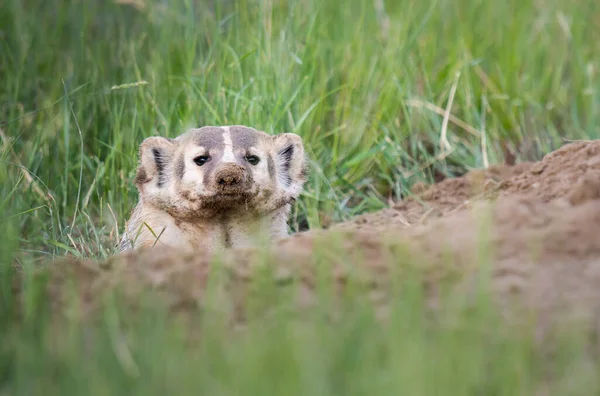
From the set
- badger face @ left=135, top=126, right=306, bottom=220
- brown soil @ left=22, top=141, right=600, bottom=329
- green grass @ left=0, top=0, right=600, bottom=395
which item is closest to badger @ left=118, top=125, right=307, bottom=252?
badger face @ left=135, top=126, right=306, bottom=220

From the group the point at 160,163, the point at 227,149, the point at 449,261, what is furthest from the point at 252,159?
the point at 449,261

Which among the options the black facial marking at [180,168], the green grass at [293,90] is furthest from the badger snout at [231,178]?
the green grass at [293,90]

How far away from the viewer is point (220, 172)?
354cm

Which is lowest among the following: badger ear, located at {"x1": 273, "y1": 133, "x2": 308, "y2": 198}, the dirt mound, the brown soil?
the dirt mound

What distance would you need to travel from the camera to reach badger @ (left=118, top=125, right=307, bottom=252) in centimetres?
376

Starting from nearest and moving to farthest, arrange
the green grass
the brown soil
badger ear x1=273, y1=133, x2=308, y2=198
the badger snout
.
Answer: the brown soil, the badger snout, badger ear x1=273, y1=133, x2=308, y2=198, the green grass

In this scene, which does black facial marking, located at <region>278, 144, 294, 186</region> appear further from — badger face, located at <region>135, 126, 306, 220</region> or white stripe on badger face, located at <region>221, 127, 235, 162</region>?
white stripe on badger face, located at <region>221, 127, 235, 162</region>

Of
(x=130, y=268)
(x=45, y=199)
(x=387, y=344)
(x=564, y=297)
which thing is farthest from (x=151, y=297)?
(x=45, y=199)

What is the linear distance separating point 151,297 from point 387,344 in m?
0.65

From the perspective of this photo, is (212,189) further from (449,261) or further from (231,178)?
(449,261)

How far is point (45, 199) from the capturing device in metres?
4.35

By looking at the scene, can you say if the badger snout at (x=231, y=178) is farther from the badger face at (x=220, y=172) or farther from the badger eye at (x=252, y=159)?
the badger eye at (x=252, y=159)

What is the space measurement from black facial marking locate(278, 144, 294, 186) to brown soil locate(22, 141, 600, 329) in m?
1.19

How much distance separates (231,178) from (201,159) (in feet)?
1.02
